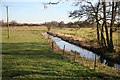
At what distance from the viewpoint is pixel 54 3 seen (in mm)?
20609

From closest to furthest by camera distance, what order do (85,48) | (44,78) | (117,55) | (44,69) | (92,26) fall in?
(44,78) < (44,69) < (117,55) < (92,26) < (85,48)

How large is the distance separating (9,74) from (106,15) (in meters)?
17.1

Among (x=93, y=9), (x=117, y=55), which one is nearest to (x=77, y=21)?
(x=93, y=9)

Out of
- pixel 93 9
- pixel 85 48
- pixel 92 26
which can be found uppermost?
pixel 93 9

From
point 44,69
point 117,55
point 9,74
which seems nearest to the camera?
point 9,74

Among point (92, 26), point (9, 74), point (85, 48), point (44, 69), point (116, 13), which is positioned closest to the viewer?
point (9, 74)

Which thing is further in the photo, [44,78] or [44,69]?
[44,69]

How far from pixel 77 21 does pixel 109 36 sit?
480 centimetres

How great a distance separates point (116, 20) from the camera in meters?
27.3

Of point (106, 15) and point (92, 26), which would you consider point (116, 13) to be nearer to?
point (106, 15)

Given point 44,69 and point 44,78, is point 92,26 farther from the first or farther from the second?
point 44,78

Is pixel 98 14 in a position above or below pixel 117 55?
above

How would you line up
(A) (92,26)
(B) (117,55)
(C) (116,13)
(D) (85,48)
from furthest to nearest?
(D) (85,48) < (A) (92,26) < (C) (116,13) < (B) (117,55)

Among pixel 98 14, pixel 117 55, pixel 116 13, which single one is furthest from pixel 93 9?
pixel 117 55
